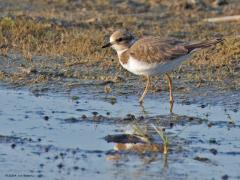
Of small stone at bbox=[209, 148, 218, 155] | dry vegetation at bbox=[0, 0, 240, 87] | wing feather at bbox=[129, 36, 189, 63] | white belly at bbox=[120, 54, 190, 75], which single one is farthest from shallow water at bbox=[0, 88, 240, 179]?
dry vegetation at bbox=[0, 0, 240, 87]

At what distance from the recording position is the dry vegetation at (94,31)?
13055mm

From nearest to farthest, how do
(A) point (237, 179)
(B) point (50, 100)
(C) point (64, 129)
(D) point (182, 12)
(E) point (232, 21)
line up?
(A) point (237, 179)
(C) point (64, 129)
(B) point (50, 100)
(E) point (232, 21)
(D) point (182, 12)

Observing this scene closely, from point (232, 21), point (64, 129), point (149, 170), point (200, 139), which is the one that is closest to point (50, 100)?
point (64, 129)

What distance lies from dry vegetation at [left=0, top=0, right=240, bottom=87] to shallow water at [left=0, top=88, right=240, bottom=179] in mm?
Answer: 1422

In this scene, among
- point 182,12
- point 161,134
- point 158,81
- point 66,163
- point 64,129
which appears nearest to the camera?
point 66,163

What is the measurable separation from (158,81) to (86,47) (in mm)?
2049

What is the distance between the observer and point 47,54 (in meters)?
14.1

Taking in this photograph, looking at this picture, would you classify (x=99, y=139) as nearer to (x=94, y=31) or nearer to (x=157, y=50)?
(x=157, y=50)

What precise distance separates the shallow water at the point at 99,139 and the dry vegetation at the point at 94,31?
4.66ft

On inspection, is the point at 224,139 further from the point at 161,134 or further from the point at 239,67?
the point at 239,67

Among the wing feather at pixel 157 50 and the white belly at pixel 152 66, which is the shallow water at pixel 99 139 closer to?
the white belly at pixel 152 66

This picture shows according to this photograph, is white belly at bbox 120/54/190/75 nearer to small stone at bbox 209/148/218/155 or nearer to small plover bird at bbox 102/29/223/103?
small plover bird at bbox 102/29/223/103

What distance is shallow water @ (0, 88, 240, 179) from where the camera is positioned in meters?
7.96

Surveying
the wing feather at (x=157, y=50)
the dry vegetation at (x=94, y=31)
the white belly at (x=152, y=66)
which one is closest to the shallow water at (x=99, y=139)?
the white belly at (x=152, y=66)
